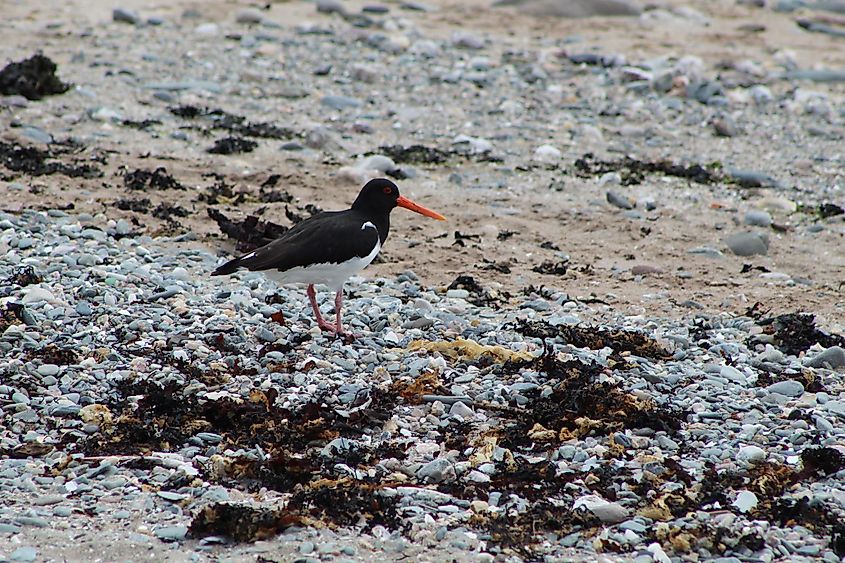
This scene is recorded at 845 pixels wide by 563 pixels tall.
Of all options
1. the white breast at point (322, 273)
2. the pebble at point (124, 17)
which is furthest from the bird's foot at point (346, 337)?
the pebble at point (124, 17)

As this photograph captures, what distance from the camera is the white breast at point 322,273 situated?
7.09 metres

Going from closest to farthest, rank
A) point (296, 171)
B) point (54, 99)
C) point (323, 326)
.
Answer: point (323, 326), point (296, 171), point (54, 99)

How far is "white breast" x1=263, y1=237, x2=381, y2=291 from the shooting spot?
7086mm

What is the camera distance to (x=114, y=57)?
14.2 metres

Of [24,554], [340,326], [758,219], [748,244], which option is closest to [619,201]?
[758,219]

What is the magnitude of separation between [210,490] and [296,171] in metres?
6.07

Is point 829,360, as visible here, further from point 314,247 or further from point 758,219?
point 758,219

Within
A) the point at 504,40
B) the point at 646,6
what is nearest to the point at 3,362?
the point at 504,40

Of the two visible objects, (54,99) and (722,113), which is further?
(722,113)

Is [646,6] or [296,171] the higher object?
[646,6]

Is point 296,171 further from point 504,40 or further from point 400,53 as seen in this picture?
point 504,40

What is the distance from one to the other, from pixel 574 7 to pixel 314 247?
40.0 feet

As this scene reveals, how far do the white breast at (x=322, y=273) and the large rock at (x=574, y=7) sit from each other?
462 inches

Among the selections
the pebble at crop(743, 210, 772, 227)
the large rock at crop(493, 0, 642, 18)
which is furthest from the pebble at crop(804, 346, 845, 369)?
the large rock at crop(493, 0, 642, 18)
